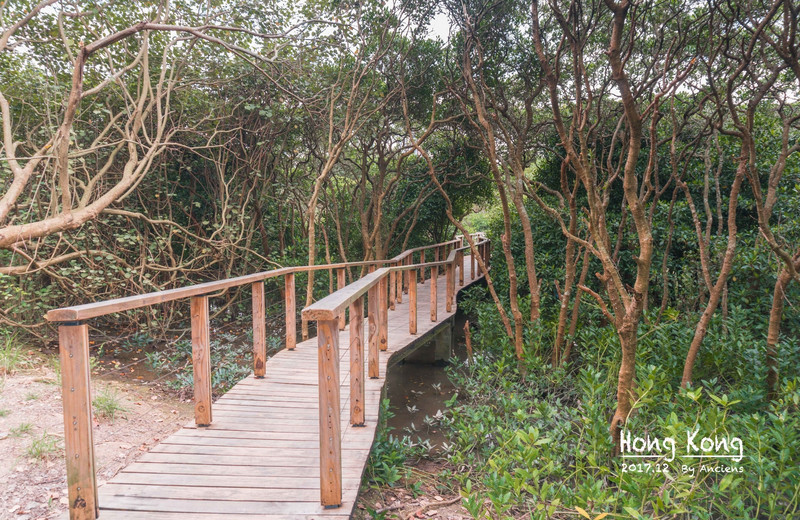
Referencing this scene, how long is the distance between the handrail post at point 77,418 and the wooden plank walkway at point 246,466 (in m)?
0.20

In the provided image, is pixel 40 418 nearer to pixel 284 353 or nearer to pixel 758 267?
pixel 284 353

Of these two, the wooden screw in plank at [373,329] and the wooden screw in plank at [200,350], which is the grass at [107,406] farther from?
the wooden screw in plank at [373,329]

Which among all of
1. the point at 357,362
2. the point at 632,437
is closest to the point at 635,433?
the point at 632,437

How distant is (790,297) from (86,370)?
594 cm

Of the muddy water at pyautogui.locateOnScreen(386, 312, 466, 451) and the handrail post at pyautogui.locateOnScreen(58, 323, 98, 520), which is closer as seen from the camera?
the handrail post at pyautogui.locateOnScreen(58, 323, 98, 520)

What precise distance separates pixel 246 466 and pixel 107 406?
10.2 feet

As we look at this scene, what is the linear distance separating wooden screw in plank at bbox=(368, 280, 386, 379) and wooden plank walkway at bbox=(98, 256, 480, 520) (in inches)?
7.3

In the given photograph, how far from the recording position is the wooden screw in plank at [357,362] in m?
2.81

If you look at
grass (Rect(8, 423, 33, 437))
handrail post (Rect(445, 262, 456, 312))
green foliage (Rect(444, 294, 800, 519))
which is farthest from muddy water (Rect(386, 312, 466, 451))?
grass (Rect(8, 423, 33, 437))

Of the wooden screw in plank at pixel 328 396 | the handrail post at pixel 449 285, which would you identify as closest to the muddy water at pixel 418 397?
the handrail post at pixel 449 285

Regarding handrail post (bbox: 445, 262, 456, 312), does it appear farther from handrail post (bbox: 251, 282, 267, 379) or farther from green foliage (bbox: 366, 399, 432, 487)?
handrail post (bbox: 251, 282, 267, 379)

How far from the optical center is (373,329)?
3586mm

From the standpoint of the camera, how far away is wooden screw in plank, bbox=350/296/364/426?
281 centimetres

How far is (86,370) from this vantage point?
5.89 feet
